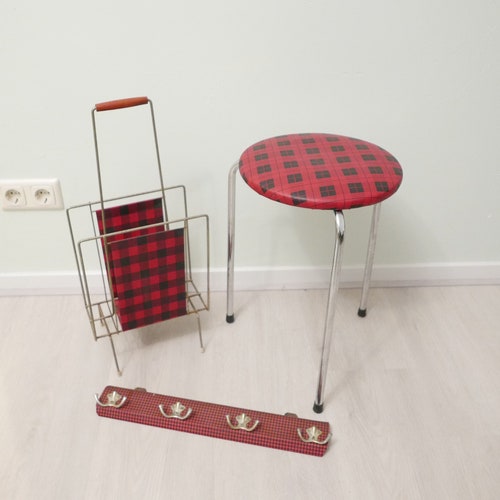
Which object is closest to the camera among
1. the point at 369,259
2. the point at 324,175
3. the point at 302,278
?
the point at 324,175

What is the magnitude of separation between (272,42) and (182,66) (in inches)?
8.3

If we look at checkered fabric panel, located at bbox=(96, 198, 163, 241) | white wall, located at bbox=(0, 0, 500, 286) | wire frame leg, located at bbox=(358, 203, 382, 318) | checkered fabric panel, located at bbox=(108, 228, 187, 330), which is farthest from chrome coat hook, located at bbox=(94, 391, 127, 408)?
wire frame leg, located at bbox=(358, 203, 382, 318)

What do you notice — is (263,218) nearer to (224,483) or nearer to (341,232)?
(341,232)

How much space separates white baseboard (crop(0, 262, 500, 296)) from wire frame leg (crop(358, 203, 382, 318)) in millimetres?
133

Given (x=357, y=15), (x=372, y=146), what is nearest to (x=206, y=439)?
(x=372, y=146)

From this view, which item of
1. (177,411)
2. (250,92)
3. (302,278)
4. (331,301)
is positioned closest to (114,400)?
(177,411)

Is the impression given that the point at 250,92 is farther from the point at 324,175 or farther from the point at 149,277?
the point at 149,277

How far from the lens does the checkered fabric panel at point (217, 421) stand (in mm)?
1113

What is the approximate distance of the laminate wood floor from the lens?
1.05 meters

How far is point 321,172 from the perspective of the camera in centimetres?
103

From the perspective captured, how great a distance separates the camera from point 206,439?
113 cm

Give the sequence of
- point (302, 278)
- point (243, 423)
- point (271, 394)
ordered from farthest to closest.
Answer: point (302, 278), point (271, 394), point (243, 423)

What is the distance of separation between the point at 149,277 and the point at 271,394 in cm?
39

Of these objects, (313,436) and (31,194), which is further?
(31,194)
